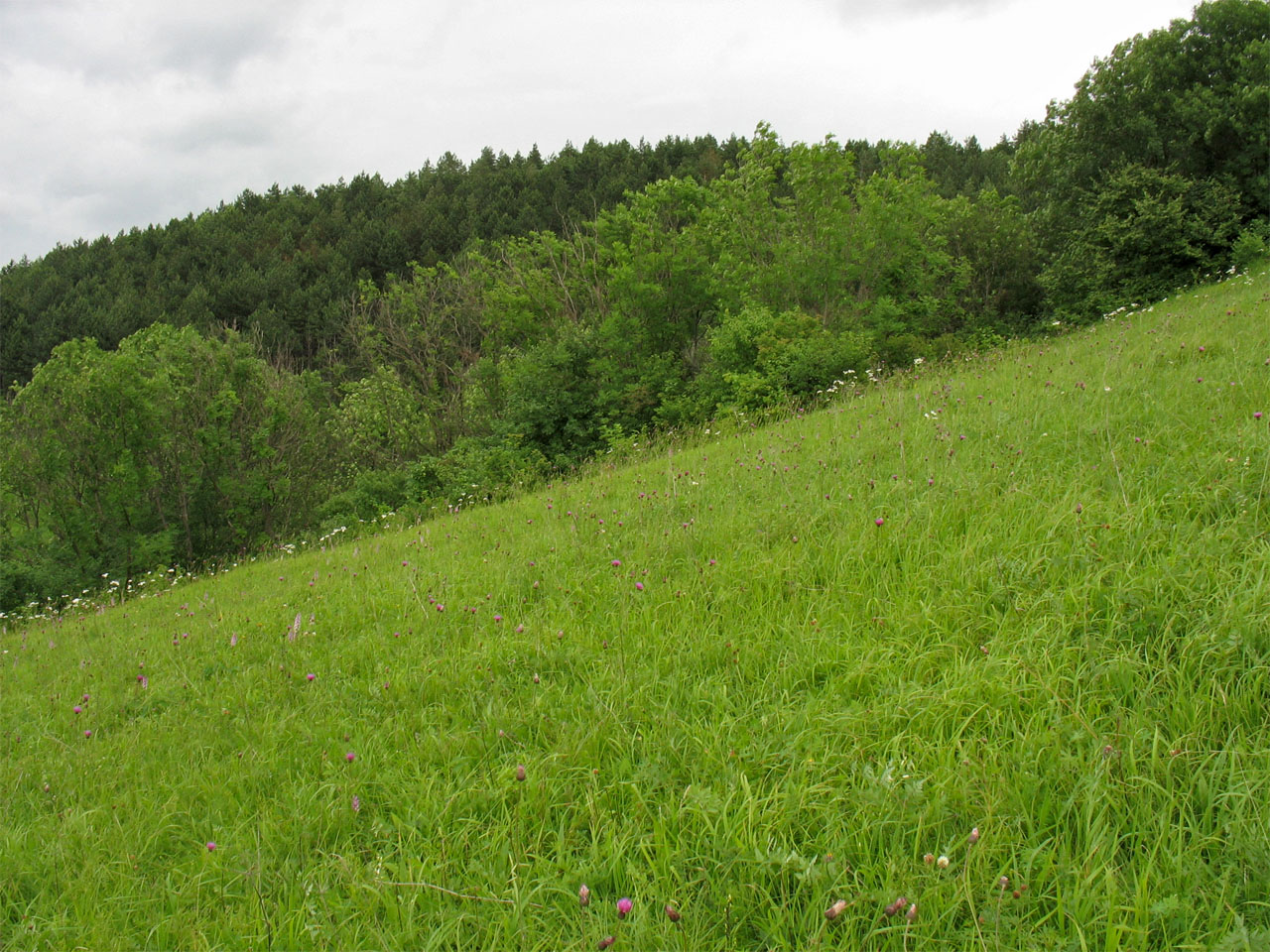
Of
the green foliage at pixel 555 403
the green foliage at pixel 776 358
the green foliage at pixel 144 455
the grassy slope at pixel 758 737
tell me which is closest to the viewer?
the grassy slope at pixel 758 737

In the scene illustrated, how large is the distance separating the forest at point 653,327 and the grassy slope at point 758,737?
20.3ft

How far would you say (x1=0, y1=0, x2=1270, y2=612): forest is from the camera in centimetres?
1698

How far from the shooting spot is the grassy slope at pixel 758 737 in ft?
5.71

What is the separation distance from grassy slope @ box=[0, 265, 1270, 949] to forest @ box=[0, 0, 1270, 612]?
6.20 meters

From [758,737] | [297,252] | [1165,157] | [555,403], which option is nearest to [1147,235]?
[1165,157]

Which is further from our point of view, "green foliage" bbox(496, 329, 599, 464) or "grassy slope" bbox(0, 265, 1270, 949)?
"green foliage" bbox(496, 329, 599, 464)

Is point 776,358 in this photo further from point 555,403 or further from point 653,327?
point 653,327

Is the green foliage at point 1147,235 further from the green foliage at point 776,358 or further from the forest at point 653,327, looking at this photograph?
the green foliage at point 776,358

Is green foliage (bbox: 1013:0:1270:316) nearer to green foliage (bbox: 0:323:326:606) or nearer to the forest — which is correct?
the forest

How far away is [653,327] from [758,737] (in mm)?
22222

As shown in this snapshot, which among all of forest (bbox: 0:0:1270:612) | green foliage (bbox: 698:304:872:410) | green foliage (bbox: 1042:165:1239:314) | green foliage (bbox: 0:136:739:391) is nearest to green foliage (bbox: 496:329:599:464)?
forest (bbox: 0:0:1270:612)

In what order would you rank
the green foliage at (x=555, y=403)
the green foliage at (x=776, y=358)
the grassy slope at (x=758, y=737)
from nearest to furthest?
1. the grassy slope at (x=758, y=737)
2. the green foliage at (x=776, y=358)
3. the green foliage at (x=555, y=403)

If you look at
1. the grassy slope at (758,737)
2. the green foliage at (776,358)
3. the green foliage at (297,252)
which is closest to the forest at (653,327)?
the green foliage at (776,358)

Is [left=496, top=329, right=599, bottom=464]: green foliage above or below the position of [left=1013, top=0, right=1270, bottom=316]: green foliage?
below
